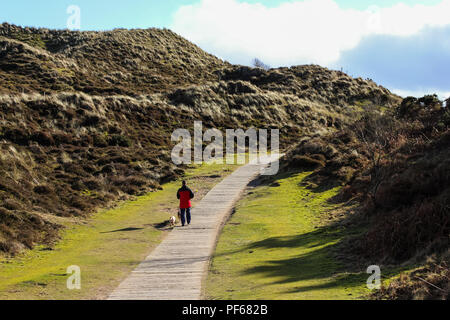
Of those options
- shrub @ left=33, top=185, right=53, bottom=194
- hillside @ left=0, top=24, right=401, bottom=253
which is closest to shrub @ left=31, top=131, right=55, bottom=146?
hillside @ left=0, top=24, right=401, bottom=253

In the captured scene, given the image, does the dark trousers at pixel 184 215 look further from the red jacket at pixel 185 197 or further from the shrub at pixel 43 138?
the shrub at pixel 43 138

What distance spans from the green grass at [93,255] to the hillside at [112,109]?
1.27 m

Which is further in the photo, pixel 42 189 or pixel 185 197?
pixel 42 189

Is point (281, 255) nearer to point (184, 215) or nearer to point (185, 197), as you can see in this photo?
point (185, 197)

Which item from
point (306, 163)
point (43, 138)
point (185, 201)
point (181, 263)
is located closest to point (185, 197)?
point (185, 201)

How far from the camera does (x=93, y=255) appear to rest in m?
15.9

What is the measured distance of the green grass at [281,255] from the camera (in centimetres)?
1065

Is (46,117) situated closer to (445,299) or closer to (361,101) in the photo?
(445,299)

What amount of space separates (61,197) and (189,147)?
→ 2225 centimetres

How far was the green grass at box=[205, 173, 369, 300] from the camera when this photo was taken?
10648 millimetres

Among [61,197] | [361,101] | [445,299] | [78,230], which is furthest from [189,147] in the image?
[361,101]

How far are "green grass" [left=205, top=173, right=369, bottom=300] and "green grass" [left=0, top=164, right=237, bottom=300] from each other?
313 cm

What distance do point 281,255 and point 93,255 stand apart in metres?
6.89

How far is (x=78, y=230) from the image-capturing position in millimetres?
19984
